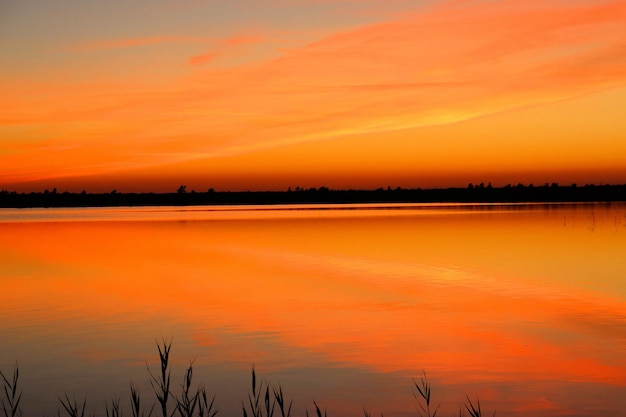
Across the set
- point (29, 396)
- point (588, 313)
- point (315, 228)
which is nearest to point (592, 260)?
point (588, 313)

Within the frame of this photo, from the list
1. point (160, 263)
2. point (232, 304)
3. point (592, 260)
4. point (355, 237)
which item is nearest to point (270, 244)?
point (355, 237)

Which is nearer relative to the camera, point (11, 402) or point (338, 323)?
point (11, 402)

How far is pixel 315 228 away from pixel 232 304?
1159 inches

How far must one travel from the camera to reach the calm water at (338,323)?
10.6 metres

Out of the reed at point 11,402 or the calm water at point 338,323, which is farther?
the calm water at point 338,323

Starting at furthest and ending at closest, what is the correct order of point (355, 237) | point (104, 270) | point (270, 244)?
point (355, 237), point (270, 244), point (104, 270)

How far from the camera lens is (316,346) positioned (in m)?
13.2

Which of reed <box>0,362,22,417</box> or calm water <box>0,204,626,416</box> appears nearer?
reed <box>0,362,22,417</box>

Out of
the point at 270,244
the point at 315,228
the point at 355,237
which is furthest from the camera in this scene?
the point at 315,228

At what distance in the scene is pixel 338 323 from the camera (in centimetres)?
1544

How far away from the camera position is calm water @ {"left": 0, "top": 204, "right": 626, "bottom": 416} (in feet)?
34.8

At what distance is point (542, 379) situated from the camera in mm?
10922

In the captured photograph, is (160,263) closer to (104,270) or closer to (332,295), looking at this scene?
(104,270)

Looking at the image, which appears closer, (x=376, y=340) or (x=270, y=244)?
(x=376, y=340)
